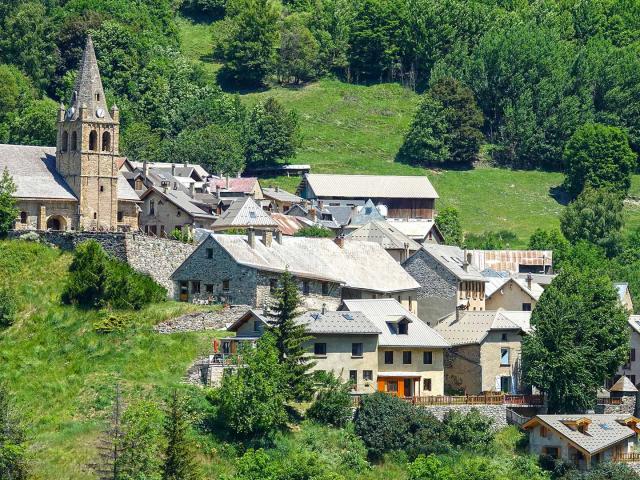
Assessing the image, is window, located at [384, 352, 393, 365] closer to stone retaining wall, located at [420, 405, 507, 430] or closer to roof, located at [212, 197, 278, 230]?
stone retaining wall, located at [420, 405, 507, 430]

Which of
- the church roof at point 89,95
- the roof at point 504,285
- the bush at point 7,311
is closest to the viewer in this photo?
the bush at point 7,311

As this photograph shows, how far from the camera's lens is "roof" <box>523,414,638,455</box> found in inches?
3543

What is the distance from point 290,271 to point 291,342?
435 inches

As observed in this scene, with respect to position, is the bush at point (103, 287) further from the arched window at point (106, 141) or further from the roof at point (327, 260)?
the arched window at point (106, 141)

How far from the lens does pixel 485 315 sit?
9981 centimetres

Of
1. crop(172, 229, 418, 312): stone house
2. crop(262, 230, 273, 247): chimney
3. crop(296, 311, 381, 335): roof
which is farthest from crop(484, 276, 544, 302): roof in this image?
crop(296, 311, 381, 335): roof

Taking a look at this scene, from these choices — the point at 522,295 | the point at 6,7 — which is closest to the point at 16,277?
the point at 522,295

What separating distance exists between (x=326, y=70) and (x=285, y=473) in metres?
111

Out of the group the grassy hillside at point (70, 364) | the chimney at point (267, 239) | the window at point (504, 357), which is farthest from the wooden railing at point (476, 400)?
the chimney at point (267, 239)

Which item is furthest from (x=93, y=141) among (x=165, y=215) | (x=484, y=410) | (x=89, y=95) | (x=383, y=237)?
(x=484, y=410)

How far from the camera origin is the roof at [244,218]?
117 m

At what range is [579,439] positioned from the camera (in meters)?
90.2

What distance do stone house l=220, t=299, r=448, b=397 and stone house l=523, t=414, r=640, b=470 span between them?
675 centimetres

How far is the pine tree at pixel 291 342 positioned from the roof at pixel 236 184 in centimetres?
4875
